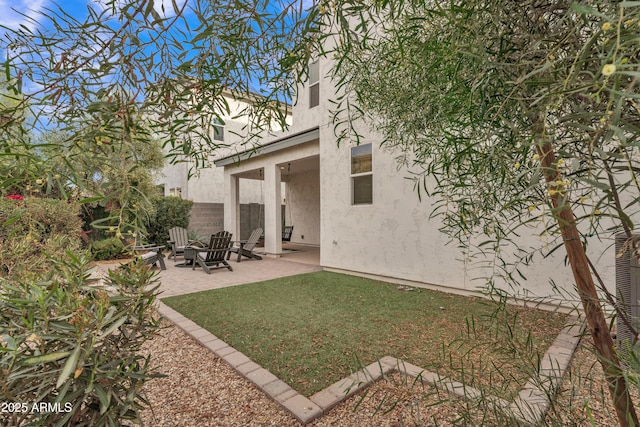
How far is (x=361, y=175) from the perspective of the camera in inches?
282

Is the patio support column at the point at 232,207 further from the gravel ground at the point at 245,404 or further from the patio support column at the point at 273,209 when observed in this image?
the gravel ground at the point at 245,404

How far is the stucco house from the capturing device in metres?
4.70

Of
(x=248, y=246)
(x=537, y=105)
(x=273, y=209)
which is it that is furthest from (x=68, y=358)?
(x=273, y=209)

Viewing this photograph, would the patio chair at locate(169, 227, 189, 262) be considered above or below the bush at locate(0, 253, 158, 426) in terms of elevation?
below

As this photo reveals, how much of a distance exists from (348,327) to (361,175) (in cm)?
412

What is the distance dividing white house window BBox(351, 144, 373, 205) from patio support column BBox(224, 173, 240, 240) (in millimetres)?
6388

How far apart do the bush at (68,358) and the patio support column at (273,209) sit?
8837 millimetres

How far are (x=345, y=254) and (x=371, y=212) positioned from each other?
4.61 ft

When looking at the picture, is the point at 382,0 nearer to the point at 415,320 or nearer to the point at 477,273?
the point at 415,320

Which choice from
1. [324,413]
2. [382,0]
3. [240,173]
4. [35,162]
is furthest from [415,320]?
[240,173]

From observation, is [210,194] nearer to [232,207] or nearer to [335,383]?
[232,207]

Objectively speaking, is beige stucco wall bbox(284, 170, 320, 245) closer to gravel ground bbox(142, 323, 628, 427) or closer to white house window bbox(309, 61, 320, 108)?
white house window bbox(309, 61, 320, 108)

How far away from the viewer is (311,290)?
19.7 ft

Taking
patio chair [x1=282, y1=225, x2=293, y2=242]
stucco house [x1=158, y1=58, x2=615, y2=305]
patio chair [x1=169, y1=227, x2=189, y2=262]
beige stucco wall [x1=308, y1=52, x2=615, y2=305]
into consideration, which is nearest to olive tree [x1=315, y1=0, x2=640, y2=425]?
stucco house [x1=158, y1=58, x2=615, y2=305]
